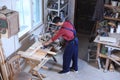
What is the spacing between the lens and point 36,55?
4.45 m

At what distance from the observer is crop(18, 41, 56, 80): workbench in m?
4.36

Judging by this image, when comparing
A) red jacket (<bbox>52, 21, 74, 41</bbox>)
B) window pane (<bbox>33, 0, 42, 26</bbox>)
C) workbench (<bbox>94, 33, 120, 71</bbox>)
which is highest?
window pane (<bbox>33, 0, 42, 26</bbox>)

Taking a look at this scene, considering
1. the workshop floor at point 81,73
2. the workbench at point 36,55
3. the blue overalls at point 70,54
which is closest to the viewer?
the workbench at point 36,55

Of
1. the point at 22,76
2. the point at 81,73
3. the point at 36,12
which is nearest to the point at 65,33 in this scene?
the point at 81,73

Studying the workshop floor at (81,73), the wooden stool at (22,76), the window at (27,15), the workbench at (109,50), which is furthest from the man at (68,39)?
the wooden stool at (22,76)

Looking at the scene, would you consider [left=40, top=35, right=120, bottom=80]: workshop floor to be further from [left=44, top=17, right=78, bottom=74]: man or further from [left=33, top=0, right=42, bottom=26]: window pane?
[left=33, top=0, right=42, bottom=26]: window pane

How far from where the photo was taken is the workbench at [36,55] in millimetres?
4359

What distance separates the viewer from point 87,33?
22.7ft

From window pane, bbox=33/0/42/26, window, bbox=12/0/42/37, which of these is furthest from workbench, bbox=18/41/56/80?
window pane, bbox=33/0/42/26

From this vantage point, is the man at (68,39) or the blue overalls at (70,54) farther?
the blue overalls at (70,54)

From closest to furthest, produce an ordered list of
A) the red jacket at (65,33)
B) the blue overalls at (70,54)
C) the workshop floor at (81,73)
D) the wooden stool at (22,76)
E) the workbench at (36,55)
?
1. the wooden stool at (22,76)
2. the workbench at (36,55)
3. the red jacket at (65,33)
4. the blue overalls at (70,54)
5. the workshop floor at (81,73)

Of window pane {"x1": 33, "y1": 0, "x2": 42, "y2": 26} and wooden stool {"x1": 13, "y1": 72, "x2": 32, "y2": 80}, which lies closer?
wooden stool {"x1": 13, "y1": 72, "x2": 32, "y2": 80}

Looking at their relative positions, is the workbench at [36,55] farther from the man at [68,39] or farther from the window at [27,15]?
the window at [27,15]

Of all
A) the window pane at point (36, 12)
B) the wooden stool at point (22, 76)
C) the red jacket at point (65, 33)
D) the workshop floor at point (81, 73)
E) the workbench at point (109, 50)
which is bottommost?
the workshop floor at point (81, 73)
